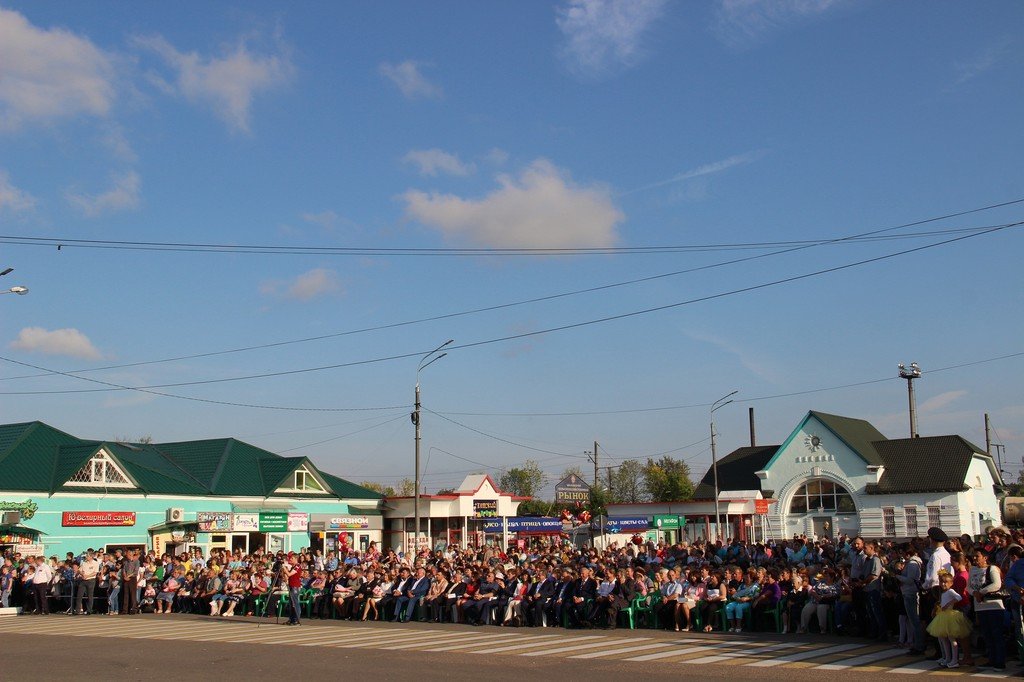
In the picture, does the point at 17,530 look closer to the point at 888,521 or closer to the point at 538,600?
→ the point at 538,600

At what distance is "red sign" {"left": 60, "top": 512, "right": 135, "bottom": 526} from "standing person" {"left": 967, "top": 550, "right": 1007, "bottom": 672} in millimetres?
31177

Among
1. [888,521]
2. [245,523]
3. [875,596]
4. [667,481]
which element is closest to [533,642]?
[875,596]

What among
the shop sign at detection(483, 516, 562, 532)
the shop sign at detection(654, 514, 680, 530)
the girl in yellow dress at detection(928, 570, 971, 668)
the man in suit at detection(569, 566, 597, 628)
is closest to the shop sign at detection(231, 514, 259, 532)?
the shop sign at detection(483, 516, 562, 532)

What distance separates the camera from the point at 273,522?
35.4m

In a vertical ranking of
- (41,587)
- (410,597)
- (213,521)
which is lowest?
(410,597)

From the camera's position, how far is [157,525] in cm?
3806

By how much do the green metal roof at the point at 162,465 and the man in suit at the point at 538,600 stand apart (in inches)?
799

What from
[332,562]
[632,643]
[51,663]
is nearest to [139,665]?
[51,663]

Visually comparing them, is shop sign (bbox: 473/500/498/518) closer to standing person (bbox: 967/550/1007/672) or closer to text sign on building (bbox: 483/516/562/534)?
text sign on building (bbox: 483/516/562/534)

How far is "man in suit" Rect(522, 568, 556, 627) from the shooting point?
74.8 ft

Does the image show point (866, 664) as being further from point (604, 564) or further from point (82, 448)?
point (82, 448)

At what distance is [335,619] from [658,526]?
55.1ft

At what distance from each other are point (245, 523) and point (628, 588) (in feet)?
62.9

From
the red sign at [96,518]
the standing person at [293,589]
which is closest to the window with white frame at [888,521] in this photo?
the red sign at [96,518]
